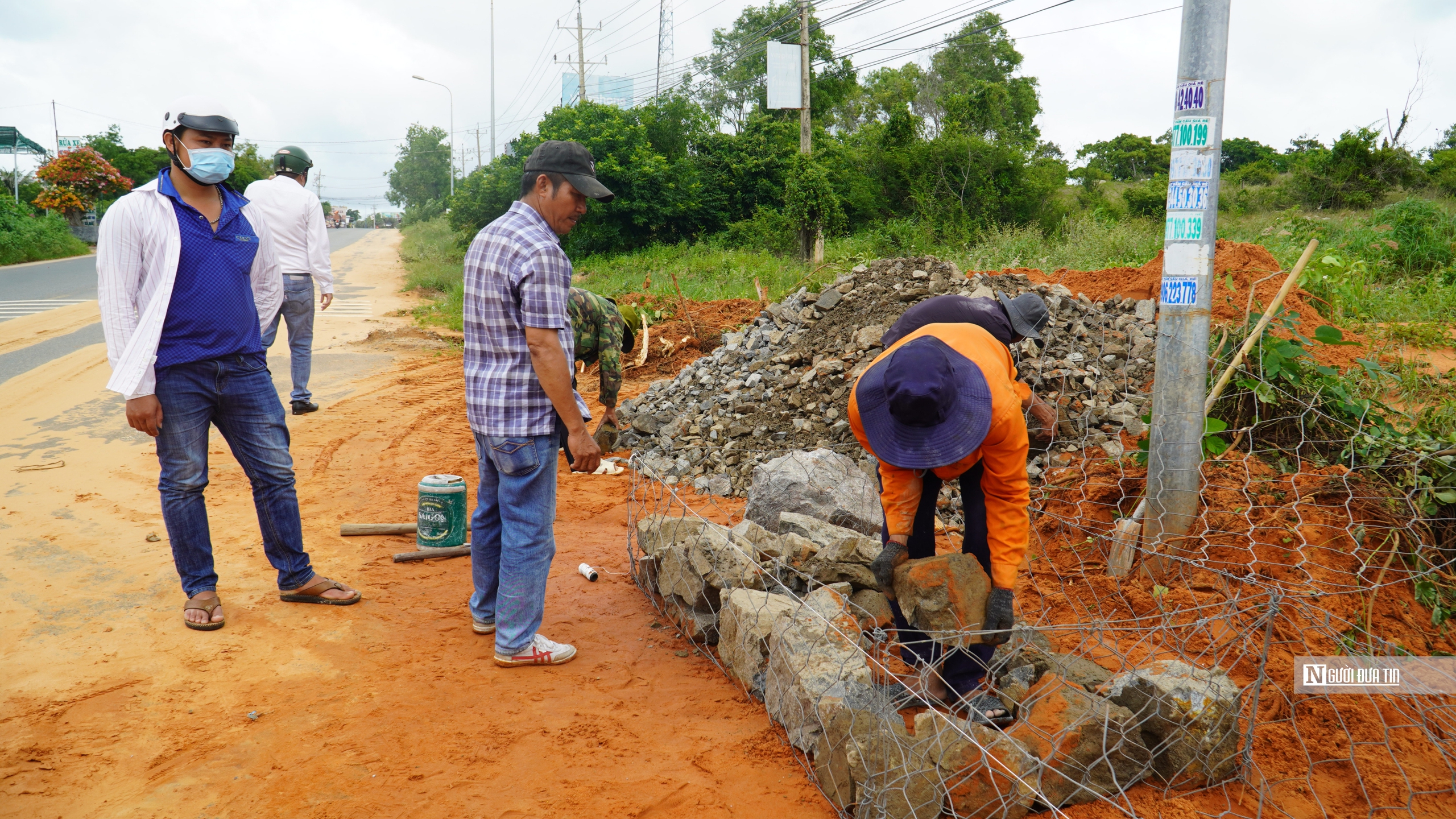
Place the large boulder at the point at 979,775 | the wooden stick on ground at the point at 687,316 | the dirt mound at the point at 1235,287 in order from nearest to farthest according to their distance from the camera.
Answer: the large boulder at the point at 979,775 → the dirt mound at the point at 1235,287 → the wooden stick on ground at the point at 687,316

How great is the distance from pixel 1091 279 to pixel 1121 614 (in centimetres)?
416

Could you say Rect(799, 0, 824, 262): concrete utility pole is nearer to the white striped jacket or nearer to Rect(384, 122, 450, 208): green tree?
the white striped jacket

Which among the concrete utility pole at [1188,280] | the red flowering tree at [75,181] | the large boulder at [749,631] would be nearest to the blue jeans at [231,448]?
the large boulder at [749,631]

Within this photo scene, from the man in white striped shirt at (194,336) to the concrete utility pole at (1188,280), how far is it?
11.8 feet

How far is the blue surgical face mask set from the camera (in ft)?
10.00

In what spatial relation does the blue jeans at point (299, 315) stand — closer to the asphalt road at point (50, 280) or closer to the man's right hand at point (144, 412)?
the man's right hand at point (144, 412)

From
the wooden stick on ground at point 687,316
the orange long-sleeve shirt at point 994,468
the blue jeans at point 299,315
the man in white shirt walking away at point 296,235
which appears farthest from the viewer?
the wooden stick on ground at point 687,316

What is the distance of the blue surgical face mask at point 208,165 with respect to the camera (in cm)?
305

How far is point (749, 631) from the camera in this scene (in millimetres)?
2992

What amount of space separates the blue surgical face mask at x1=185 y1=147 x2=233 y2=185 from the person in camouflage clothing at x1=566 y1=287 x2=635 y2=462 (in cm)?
136

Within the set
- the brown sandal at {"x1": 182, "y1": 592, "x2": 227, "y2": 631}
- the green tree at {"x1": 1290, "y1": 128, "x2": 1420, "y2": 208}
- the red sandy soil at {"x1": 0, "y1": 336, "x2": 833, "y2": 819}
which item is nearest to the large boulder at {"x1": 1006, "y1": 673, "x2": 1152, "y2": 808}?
the red sandy soil at {"x1": 0, "y1": 336, "x2": 833, "y2": 819}

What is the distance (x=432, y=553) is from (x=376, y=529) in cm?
50

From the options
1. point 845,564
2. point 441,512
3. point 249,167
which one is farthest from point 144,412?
point 249,167

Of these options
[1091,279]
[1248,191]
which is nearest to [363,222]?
[1248,191]
